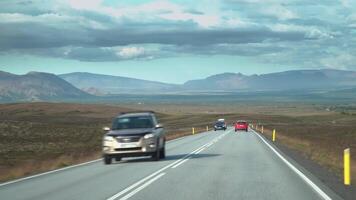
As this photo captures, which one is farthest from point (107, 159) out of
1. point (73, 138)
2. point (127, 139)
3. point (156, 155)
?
point (73, 138)

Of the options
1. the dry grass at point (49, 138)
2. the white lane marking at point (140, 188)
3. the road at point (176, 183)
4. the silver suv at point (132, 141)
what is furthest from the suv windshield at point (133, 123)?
the white lane marking at point (140, 188)

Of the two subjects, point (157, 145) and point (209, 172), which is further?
point (157, 145)

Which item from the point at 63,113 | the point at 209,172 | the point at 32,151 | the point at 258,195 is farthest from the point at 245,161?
the point at 63,113

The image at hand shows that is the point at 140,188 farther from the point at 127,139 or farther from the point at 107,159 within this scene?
the point at 107,159

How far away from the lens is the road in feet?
45.8

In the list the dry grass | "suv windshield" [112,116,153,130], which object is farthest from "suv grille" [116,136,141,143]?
the dry grass

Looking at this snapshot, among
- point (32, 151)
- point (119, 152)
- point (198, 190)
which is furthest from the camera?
point (32, 151)

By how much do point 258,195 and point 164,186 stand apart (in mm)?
2780

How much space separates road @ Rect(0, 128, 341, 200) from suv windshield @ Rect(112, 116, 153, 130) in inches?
91.4

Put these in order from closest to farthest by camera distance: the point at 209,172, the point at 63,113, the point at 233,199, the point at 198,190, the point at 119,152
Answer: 1. the point at 233,199
2. the point at 198,190
3. the point at 209,172
4. the point at 119,152
5. the point at 63,113

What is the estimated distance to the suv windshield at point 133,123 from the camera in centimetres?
2531

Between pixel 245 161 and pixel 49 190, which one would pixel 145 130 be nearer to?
pixel 245 161

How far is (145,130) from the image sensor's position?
24.5 metres

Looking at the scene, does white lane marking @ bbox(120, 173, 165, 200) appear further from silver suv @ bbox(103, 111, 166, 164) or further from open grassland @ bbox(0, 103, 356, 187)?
silver suv @ bbox(103, 111, 166, 164)
